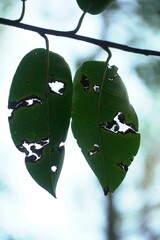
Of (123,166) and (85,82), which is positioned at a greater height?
(85,82)

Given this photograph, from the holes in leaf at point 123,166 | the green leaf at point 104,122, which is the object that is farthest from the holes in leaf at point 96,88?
the holes in leaf at point 123,166

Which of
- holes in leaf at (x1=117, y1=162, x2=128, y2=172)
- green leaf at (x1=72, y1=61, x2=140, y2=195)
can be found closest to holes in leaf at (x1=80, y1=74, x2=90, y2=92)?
green leaf at (x1=72, y1=61, x2=140, y2=195)

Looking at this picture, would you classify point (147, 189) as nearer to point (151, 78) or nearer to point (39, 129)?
point (151, 78)

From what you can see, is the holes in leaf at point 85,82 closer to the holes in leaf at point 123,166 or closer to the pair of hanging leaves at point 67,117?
the pair of hanging leaves at point 67,117

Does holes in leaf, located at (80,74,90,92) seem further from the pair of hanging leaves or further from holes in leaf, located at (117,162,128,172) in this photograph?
holes in leaf, located at (117,162,128,172)

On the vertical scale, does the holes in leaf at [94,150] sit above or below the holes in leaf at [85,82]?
below
